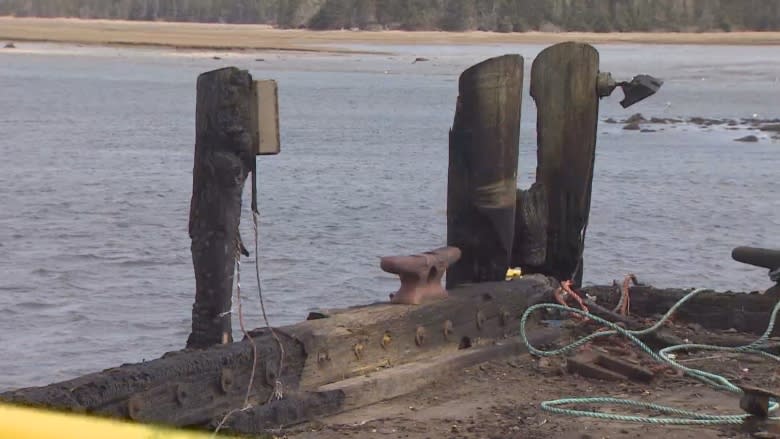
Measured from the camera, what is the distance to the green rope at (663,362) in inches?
274

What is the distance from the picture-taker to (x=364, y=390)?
7355 millimetres

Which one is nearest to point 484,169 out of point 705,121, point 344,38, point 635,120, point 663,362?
point 663,362

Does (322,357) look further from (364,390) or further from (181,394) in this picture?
(181,394)

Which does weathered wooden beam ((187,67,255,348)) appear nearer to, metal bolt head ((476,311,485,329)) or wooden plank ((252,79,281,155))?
wooden plank ((252,79,281,155))

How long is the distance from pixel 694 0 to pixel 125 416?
122486 millimetres

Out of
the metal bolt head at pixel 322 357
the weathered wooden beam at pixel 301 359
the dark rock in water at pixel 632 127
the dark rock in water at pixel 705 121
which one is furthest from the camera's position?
the dark rock in water at pixel 705 121

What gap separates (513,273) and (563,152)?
98 centimetres

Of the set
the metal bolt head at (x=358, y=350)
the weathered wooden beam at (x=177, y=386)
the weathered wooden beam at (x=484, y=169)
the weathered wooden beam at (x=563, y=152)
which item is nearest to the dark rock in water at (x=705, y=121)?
the weathered wooden beam at (x=563, y=152)

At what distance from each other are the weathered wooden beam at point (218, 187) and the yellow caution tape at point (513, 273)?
250 centimetres

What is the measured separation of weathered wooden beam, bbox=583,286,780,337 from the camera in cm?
910

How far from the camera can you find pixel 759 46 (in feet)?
314

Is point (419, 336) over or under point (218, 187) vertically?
under

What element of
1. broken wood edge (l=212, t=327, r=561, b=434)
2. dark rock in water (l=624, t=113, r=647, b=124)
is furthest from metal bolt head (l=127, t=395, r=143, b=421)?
dark rock in water (l=624, t=113, r=647, b=124)

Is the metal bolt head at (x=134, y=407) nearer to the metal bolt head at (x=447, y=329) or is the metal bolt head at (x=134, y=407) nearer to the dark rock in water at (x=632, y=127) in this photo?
the metal bolt head at (x=447, y=329)
